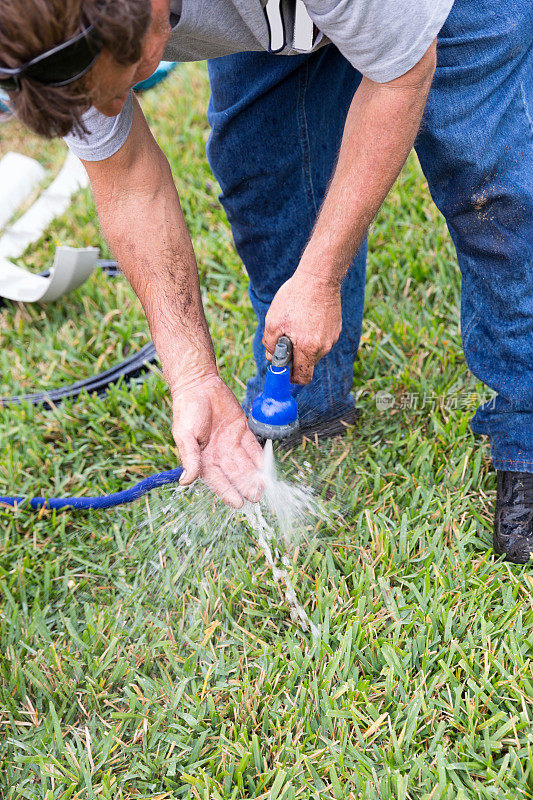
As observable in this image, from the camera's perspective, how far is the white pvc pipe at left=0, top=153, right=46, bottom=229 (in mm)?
4031

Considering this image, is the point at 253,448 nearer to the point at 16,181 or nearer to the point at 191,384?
the point at 191,384

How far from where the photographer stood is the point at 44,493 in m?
2.53

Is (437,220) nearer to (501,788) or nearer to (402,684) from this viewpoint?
(402,684)

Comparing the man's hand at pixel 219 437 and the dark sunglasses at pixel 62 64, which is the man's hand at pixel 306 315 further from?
the dark sunglasses at pixel 62 64

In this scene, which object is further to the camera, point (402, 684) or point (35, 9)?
point (402, 684)

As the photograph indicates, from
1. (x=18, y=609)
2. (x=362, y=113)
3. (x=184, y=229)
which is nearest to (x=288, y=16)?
(x=362, y=113)

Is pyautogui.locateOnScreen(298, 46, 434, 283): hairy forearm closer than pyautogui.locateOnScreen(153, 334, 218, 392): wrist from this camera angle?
Yes

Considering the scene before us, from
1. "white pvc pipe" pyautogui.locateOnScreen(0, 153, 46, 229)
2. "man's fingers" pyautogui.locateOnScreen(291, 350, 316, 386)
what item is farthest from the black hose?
"white pvc pipe" pyautogui.locateOnScreen(0, 153, 46, 229)

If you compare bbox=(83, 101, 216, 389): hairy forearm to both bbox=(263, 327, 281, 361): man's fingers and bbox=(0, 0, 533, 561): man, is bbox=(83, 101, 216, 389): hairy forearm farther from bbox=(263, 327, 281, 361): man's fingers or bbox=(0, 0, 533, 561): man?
bbox=(263, 327, 281, 361): man's fingers

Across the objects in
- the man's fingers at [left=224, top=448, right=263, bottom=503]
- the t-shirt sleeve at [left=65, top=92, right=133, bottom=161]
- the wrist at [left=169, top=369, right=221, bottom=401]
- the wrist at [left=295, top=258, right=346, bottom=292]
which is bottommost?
the man's fingers at [left=224, top=448, right=263, bottom=503]

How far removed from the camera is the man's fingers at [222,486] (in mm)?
1908

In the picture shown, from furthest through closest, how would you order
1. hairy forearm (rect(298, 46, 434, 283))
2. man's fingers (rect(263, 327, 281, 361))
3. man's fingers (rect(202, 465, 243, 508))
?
man's fingers (rect(202, 465, 243, 508)), man's fingers (rect(263, 327, 281, 361)), hairy forearm (rect(298, 46, 434, 283))

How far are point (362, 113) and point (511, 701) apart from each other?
4.31 ft

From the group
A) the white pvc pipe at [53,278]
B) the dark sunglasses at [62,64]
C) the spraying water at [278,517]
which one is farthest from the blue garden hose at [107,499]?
the dark sunglasses at [62,64]
